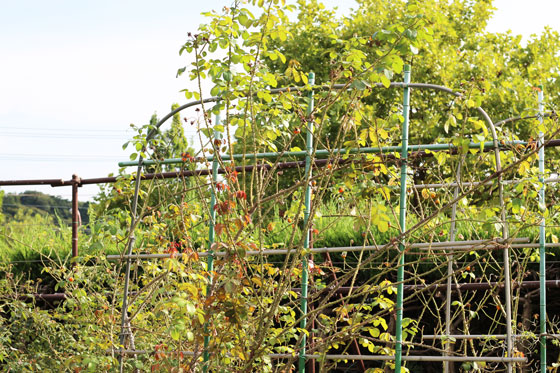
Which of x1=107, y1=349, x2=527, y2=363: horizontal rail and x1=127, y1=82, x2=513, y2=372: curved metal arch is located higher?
x1=127, y1=82, x2=513, y2=372: curved metal arch

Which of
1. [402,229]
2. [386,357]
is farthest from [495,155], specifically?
[386,357]

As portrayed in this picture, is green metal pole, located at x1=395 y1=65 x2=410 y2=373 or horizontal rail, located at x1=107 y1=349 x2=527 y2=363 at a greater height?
green metal pole, located at x1=395 y1=65 x2=410 y2=373

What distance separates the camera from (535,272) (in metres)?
4.93

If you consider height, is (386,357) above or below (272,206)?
below

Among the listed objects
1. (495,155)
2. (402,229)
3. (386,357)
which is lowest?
(386,357)

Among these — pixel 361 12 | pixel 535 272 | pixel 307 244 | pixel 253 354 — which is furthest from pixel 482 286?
pixel 361 12

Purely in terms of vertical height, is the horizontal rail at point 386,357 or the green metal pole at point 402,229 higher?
the green metal pole at point 402,229

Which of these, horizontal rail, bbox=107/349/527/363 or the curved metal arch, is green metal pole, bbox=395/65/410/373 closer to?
horizontal rail, bbox=107/349/527/363

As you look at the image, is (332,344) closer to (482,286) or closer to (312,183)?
(312,183)

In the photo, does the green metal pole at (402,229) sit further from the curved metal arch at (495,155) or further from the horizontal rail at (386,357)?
the curved metal arch at (495,155)

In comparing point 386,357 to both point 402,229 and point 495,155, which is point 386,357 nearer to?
point 402,229

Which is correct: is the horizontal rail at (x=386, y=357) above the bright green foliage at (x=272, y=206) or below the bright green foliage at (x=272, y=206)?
below

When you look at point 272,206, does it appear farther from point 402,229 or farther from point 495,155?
point 495,155

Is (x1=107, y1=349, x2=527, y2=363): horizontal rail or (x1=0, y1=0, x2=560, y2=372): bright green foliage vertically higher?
(x1=0, y1=0, x2=560, y2=372): bright green foliage
